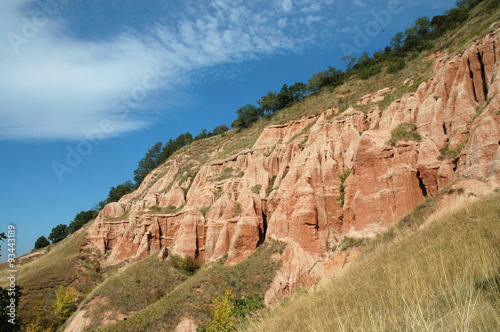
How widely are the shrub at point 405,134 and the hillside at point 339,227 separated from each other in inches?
4.6

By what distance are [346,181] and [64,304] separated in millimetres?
31469

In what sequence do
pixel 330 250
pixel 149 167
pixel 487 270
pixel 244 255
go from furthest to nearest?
pixel 149 167, pixel 244 255, pixel 330 250, pixel 487 270

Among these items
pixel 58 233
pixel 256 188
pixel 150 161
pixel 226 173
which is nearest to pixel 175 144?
pixel 150 161

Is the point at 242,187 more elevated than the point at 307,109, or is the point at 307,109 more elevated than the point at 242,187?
the point at 307,109

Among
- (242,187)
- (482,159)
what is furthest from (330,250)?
(242,187)

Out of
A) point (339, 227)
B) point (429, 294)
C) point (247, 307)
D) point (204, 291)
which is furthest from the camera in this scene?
point (339, 227)

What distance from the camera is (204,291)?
2447cm

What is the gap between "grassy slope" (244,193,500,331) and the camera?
150 inches

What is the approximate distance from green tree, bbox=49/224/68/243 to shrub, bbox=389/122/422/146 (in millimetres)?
74973

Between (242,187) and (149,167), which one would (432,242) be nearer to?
(242,187)

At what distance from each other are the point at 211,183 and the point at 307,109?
20347 millimetres

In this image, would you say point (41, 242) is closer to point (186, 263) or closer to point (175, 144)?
point (175, 144)

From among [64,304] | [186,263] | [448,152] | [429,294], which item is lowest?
[64,304]

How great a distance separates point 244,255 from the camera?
93.2 feet
